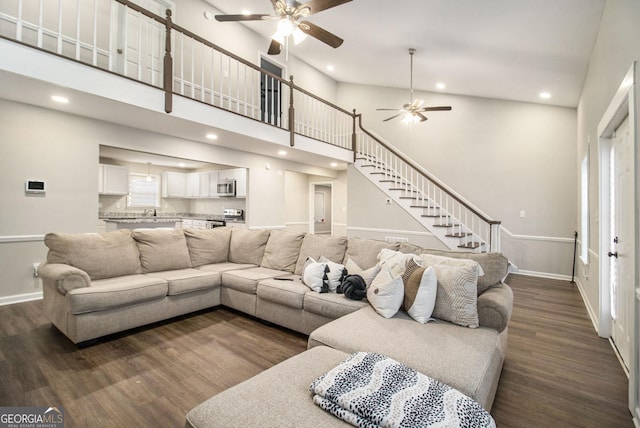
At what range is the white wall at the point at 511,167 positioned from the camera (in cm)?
559

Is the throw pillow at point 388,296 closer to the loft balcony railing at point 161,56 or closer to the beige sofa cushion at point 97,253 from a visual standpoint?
the beige sofa cushion at point 97,253

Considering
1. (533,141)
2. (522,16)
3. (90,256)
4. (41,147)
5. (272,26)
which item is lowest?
(90,256)

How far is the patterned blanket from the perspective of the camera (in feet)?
3.64

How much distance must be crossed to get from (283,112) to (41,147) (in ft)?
14.1

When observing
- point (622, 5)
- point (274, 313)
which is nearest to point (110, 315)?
point (274, 313)

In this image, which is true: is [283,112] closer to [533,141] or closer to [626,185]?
[533,141]

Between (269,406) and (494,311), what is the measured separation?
1.69 meters

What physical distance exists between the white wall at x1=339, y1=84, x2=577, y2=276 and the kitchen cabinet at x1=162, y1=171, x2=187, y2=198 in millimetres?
4606

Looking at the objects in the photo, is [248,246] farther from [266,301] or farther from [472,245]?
[472,245]

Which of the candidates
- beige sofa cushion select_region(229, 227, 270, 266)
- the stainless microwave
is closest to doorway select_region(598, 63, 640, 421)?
beige sofa cushion select_region(229, 227, 270, 266)

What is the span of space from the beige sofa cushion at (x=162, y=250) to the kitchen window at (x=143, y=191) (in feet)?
15.2

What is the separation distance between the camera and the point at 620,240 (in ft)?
8.45

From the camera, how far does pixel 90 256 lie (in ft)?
10.0

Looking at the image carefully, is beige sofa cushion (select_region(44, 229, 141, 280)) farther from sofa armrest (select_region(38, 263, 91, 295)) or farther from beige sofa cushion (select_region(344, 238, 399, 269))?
beige sofa cushion (select_region(344, 238, 399, 269))
